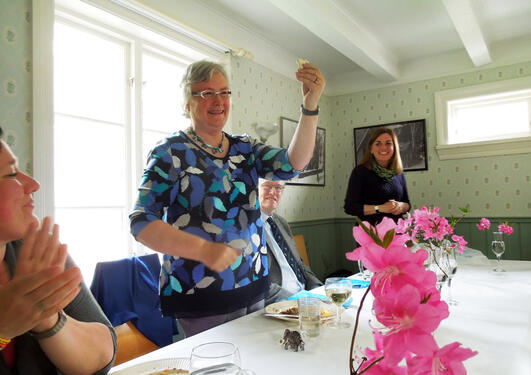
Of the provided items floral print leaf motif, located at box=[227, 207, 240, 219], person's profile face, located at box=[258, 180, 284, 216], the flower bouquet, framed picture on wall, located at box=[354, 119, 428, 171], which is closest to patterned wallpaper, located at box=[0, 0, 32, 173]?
person's profile face, located at box=[258, 180, 284, 216]

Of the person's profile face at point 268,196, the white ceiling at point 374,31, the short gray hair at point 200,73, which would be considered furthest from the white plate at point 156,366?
the white ceiling at point 374,31

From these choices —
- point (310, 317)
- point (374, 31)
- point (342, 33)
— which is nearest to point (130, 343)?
point (310, 317)

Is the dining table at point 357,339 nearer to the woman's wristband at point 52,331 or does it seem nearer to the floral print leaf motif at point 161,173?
the woman's wristband at point 52,331

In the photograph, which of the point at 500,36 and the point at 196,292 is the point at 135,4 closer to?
the point at 196,292

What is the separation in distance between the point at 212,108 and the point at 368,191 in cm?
233

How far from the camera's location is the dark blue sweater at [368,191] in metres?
3.00

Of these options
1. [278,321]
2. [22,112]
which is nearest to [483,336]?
[278,321]

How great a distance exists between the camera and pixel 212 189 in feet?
Answer: 2.91

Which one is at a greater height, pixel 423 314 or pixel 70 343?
pixel 423 314

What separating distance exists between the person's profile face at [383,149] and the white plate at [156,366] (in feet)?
8.50

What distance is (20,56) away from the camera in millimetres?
1975

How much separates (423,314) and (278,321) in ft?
2.95

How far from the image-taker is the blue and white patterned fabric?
87 centimetres

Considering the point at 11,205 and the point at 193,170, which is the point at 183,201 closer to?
the point at 193,170
